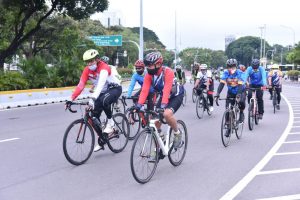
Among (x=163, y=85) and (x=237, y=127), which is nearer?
(x=163, y=85)

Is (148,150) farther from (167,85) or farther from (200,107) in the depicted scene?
(200,107)

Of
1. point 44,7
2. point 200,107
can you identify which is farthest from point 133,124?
point 44,7

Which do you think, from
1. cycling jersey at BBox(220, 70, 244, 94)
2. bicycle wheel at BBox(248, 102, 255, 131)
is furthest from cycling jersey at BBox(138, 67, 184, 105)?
bicycle wheel at BBox(248, 102, 255, 131)

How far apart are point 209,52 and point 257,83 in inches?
5704

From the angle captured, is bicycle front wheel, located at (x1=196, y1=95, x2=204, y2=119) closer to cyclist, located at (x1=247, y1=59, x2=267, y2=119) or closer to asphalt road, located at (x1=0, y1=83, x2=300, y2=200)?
cyclist, located at (x1=247, y1=59, x2=267, y2=119)

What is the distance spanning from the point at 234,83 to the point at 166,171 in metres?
4.39

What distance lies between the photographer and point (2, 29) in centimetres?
3650

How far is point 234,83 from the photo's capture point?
439 inches

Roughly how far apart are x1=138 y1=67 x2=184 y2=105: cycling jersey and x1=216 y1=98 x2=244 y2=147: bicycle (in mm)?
2380

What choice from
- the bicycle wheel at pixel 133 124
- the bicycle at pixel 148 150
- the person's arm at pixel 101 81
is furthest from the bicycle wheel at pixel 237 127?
the person's arm at pixel 101 81

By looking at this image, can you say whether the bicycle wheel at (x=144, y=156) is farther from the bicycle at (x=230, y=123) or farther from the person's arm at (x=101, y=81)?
the bicycle at (x=230, y=123)

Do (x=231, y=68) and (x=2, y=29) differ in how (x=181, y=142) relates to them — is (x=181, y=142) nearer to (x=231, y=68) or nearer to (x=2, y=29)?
(x=231, y=68)

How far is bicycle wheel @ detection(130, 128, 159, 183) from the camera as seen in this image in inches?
254

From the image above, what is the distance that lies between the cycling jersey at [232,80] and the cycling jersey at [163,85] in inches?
143
